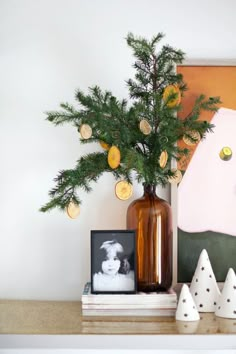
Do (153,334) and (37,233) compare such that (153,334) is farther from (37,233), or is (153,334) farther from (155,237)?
(37,233)

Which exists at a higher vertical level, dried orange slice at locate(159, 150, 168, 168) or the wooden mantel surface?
dried orange slice at locate(159, 150, 168, 168)

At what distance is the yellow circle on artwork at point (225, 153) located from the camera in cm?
171

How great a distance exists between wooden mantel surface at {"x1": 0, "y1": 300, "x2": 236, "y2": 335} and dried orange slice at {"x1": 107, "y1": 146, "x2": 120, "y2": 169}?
39 centimetres

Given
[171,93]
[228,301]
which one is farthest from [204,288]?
[171,93]

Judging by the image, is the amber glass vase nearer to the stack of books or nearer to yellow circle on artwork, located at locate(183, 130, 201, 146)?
the stack of books

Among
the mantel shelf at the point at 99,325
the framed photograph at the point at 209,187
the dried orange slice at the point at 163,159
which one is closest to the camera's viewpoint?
the mantel shelf at the point at 99,325

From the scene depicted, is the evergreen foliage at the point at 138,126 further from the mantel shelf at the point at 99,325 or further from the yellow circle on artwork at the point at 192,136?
the mantel shelf at the point at 99,325

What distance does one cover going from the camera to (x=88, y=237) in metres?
1.73

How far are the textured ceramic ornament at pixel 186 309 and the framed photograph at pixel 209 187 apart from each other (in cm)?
23

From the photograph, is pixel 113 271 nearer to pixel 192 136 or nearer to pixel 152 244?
pixel 152 244

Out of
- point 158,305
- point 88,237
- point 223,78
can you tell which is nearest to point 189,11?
point 223,78

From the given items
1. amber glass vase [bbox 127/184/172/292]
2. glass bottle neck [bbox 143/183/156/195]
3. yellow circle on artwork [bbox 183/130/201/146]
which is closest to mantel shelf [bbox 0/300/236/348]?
A: amber glass vase [bbox 127/184/172/292]

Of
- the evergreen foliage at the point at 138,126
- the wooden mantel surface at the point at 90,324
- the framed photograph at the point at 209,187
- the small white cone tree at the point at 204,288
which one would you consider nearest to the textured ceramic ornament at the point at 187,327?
the wooden mantel surface at the point at 90,324

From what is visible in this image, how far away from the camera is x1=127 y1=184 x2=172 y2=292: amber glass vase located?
59.9 inches
